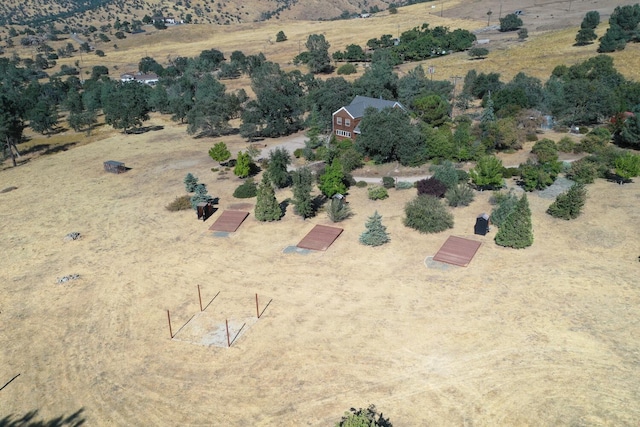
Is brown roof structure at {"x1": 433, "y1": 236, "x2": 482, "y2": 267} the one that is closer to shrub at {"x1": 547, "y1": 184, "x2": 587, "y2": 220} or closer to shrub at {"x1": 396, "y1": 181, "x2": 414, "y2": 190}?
shrub at {"x1": 547, "y1": 184, "x2": 587, "y2": 220}

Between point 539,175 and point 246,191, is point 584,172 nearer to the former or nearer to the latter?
point 539,175

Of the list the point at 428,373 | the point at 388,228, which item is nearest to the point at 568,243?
the point at 388,228

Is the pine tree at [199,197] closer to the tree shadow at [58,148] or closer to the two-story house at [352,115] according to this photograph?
the two-story house at [352,115]

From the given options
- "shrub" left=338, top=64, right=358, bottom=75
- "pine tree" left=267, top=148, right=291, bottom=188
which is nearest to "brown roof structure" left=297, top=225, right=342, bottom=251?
"pine tree" left=267, top=148, right=291, bottom=188

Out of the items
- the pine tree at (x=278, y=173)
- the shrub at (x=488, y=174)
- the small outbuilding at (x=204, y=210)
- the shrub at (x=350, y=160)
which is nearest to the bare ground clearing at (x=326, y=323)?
the small outbuilding at (x=204, y=210)

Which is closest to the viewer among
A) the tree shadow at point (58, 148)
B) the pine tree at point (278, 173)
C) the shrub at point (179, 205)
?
the shrub at point (179, 205)

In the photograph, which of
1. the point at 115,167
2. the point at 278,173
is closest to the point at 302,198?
the point at 278,173
